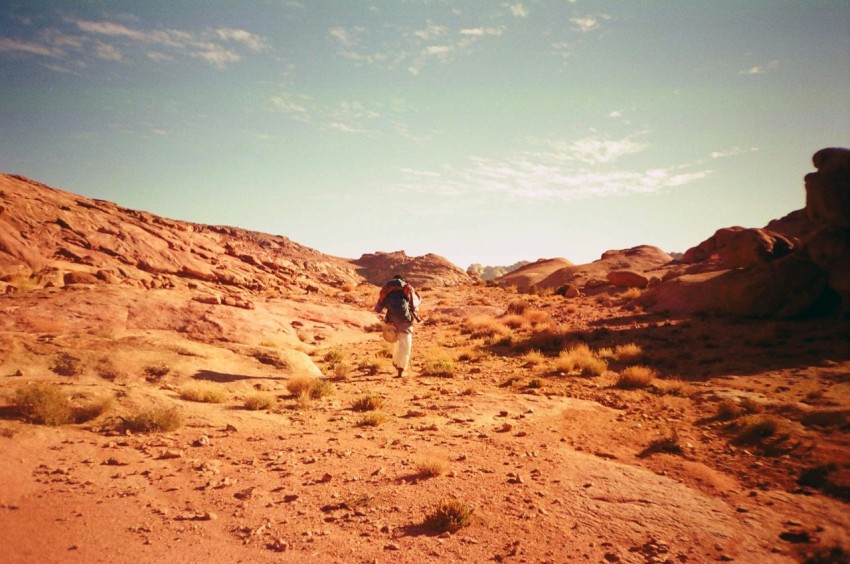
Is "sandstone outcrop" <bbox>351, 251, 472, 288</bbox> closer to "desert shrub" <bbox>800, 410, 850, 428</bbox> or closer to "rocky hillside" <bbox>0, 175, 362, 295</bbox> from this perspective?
"rocky hillside" <bbox>0, 175, 362, 295</bbox>

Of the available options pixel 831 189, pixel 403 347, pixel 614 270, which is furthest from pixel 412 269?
pixel 403 347

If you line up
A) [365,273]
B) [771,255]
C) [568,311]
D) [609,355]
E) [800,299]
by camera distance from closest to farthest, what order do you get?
[609,355], [800,299], [771,255], [568,311], [365,273]

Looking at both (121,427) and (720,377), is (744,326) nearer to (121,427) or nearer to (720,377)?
(720,377)

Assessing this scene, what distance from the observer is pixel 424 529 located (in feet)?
13.6

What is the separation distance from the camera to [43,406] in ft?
18.5

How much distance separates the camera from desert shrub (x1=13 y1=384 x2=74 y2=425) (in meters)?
5.61

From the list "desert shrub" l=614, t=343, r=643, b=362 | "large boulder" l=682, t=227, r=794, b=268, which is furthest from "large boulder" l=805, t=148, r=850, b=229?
"desert shrub" l=614, t=343, r=643, b=362

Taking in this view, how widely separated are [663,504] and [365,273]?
208 feet

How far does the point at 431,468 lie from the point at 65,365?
6947 mm

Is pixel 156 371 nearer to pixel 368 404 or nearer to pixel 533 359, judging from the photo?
pixel 368 404

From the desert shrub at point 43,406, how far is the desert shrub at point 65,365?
161 cm

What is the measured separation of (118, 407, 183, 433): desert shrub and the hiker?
18.8 ft

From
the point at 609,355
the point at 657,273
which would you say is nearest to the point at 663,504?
the point at 609,355

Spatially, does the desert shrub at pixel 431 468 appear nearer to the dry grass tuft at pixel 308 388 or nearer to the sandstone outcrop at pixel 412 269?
the dry grass tuft at pixel 308 388
